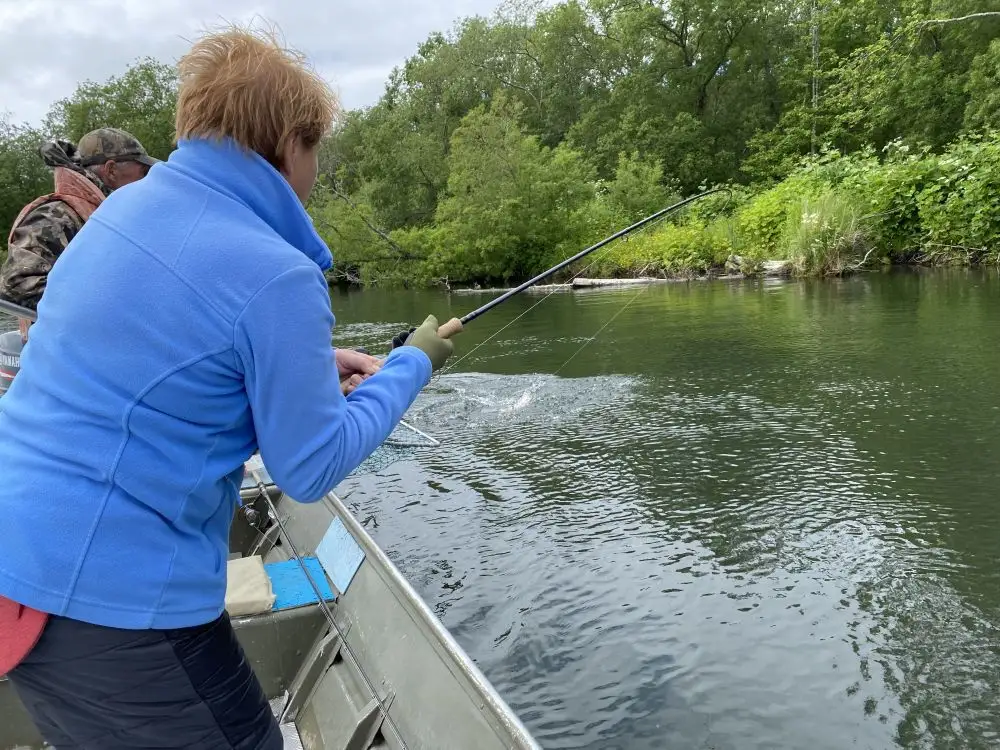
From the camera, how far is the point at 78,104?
44281mm

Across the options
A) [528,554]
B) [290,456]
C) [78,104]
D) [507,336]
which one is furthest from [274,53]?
[78,104]

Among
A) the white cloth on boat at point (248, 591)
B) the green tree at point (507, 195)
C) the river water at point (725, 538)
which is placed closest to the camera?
the white cloth on boat at point (248, 591)

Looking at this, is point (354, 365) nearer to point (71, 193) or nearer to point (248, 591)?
point (248, 591)

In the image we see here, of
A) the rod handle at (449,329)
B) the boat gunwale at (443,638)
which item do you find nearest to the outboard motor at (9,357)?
the boat gunwale at (443,638)

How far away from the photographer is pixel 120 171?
4117mm

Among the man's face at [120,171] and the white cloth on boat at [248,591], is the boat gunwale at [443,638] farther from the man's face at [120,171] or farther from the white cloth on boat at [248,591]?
the man's face at [120,171]

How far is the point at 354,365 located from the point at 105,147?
2.80 meters

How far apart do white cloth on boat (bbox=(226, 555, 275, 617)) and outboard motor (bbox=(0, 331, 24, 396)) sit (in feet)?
8.50

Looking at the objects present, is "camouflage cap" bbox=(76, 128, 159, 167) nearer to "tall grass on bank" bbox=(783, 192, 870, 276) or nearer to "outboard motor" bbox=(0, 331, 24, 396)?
"outboard motor" bbox=(0, 331, 24, 396)

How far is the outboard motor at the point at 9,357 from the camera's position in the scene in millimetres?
4656

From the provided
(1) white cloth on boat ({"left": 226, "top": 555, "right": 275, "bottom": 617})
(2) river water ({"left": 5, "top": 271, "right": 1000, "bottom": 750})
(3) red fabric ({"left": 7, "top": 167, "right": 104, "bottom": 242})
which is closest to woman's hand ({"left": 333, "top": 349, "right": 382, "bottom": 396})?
(1) white cloth on boat ({"left": 226, "top": 555, "right": 275, "bottom": 617})

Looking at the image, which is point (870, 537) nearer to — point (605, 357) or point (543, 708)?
point (543, 708)

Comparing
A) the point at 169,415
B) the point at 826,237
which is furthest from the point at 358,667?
the point at 826,237

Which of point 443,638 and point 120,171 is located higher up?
point 120,171
